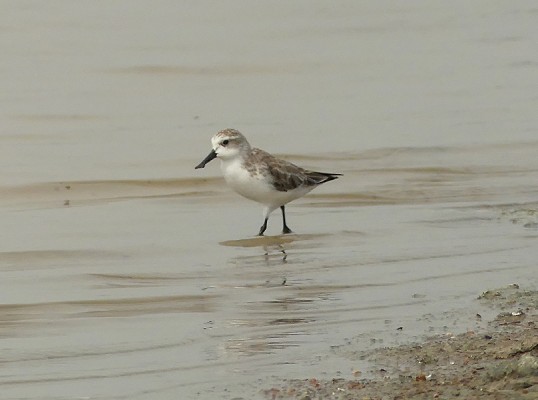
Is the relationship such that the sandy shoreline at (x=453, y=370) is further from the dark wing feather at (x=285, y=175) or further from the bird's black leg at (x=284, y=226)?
the dark wing feather at (x=285, y=175)

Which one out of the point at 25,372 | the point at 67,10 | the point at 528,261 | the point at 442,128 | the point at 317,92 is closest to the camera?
the point at 25,372

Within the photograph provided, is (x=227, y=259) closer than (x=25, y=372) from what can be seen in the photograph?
No

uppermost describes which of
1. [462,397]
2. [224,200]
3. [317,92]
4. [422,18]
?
[422,18]

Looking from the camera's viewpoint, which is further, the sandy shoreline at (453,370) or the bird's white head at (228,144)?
the bird's white head at (228,144)

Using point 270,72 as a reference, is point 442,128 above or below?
below

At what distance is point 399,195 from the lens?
11.1m

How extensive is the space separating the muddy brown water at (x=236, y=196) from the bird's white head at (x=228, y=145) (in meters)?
0.52

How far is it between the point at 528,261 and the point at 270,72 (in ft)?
28.2

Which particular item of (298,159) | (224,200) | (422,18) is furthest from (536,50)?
(224,200)

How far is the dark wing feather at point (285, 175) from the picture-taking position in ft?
33.0

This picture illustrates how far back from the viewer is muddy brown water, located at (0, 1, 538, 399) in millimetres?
6254

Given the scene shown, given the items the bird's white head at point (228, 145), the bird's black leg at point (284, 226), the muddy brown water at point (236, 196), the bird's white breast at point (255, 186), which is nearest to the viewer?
the muddy brown water at point (236, 196)

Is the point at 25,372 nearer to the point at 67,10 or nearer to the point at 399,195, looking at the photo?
the point at 399,195

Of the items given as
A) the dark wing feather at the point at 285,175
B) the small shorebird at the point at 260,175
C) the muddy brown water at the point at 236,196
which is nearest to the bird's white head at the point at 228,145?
the small shorebird at the point at 260,175
